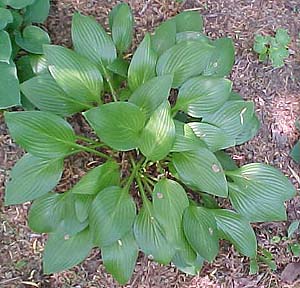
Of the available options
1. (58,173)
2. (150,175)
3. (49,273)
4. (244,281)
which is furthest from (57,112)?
(244,281)

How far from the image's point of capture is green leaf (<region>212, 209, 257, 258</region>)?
194 centimetres

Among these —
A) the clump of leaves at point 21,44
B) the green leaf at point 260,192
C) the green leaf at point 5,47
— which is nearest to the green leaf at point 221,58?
the green leaf at point 260,192

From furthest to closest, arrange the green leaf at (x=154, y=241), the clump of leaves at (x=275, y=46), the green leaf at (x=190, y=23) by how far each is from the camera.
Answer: the clump of leaves at (x=275, y=46)
the green leaf at (x=190, y=23)
the green leaf at (x=154, y=241)

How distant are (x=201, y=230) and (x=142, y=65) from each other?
57 cm

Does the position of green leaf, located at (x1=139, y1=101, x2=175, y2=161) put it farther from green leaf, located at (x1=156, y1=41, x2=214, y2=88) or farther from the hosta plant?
green leaf, located at (x1=156, y1=41, x2=214, y2=88)

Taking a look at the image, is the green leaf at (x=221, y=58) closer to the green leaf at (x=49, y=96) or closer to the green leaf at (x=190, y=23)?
the green leaf at (x=190, y=23)

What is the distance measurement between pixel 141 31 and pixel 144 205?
2.15 ft

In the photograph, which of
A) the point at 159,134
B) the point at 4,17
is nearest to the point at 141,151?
the point at 159,134

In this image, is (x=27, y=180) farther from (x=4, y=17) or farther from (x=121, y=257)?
(x=4, y=17)

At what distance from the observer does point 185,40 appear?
1.90m

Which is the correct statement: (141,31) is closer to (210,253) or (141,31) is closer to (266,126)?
(266,126)

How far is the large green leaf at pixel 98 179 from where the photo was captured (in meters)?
1.81

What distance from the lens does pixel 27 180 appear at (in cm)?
182

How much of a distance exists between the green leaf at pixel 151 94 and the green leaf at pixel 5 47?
396 mm
